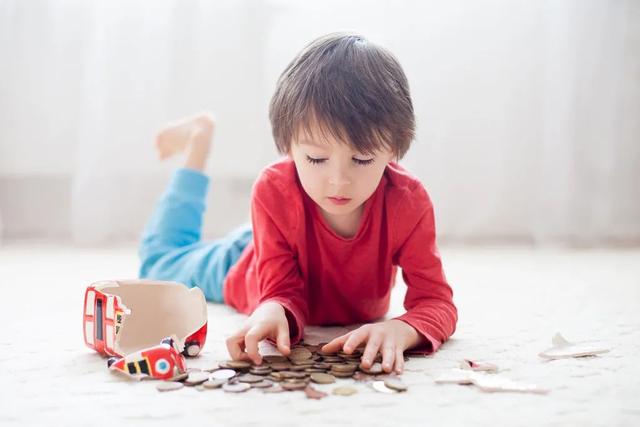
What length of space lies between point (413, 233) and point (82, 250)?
125 cm

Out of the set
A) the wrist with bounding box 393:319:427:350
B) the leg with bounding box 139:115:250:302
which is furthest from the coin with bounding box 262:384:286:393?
the leg with bounding box 139:115:250:302

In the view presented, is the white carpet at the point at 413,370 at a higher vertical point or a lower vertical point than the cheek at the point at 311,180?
lower

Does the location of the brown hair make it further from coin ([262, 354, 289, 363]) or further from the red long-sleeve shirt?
coin ([262, 354, 289, 363])

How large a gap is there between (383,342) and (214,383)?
0.74 feet

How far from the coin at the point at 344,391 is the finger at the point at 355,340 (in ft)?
0.35

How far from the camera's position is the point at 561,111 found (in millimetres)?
2209

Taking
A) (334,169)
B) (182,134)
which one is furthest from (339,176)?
(182,134)

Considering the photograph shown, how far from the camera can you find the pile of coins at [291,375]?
795mm

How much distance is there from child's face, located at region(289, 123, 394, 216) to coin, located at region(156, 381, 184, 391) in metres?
0.32

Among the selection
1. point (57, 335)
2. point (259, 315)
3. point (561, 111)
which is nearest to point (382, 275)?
point (259, 315)

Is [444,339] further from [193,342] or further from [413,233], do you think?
[193,342]

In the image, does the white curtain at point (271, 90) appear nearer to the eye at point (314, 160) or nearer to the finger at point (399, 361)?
the eye at point (314, 160)

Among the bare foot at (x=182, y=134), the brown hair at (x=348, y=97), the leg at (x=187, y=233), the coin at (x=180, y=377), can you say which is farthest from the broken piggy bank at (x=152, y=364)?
the bare foot at (x=182, y=134)

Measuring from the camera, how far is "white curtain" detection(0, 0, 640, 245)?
6.89ft
